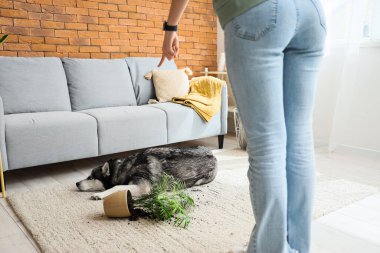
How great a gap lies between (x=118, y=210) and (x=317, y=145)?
2295mm

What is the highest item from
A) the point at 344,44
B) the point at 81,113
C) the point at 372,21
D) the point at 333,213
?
the point at 372,21

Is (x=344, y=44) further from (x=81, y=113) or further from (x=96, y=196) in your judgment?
(x=96, y=196)

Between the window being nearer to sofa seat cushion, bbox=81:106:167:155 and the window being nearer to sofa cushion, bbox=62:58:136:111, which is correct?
sofa seat cushion, bbox=81:106:167:155

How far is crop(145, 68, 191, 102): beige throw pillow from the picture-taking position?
11.0ft

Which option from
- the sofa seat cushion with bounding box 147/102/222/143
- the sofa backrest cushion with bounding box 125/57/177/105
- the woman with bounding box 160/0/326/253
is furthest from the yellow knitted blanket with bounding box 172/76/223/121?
the woman with bounding box 160/0/326/253

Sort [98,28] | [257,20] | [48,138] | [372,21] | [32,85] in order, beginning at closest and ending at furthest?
1. [257,20]
2. [48,138]
3. [32,85]
4. [372,21]
5. [98,28]

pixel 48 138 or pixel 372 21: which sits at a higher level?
pixel 372 21

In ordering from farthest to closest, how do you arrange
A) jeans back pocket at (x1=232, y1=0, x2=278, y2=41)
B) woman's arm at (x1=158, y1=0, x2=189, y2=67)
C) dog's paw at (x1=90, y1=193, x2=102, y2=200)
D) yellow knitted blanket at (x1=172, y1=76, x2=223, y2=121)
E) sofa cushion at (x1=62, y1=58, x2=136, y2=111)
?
1. yellow knitted blanket at (x1=172, y1=76, x2=223, y2=121)
2. sofa cushion at (x1=62, y1=58, x2=136, y2=111)
3. dog's paw at (x1=90, y1=193, x2=102, y2=200)
4. woman's arm at (x1=158, y1=0, x2=189, y2=67)
5. jeans back pocket at (x1=232, y1=0, x2=278, y2=41)

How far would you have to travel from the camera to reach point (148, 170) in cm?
205

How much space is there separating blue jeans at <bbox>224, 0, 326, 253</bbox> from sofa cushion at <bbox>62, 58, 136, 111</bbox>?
235 centimetres

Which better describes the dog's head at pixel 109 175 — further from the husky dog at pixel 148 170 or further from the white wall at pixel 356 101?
the white wall at pixel 356 101

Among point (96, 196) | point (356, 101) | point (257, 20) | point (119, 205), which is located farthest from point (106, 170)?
point (356, 101)

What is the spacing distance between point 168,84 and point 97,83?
2.21ft

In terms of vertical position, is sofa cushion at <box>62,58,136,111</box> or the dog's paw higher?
sofa cushion at <box>62,58,136,111</box>
